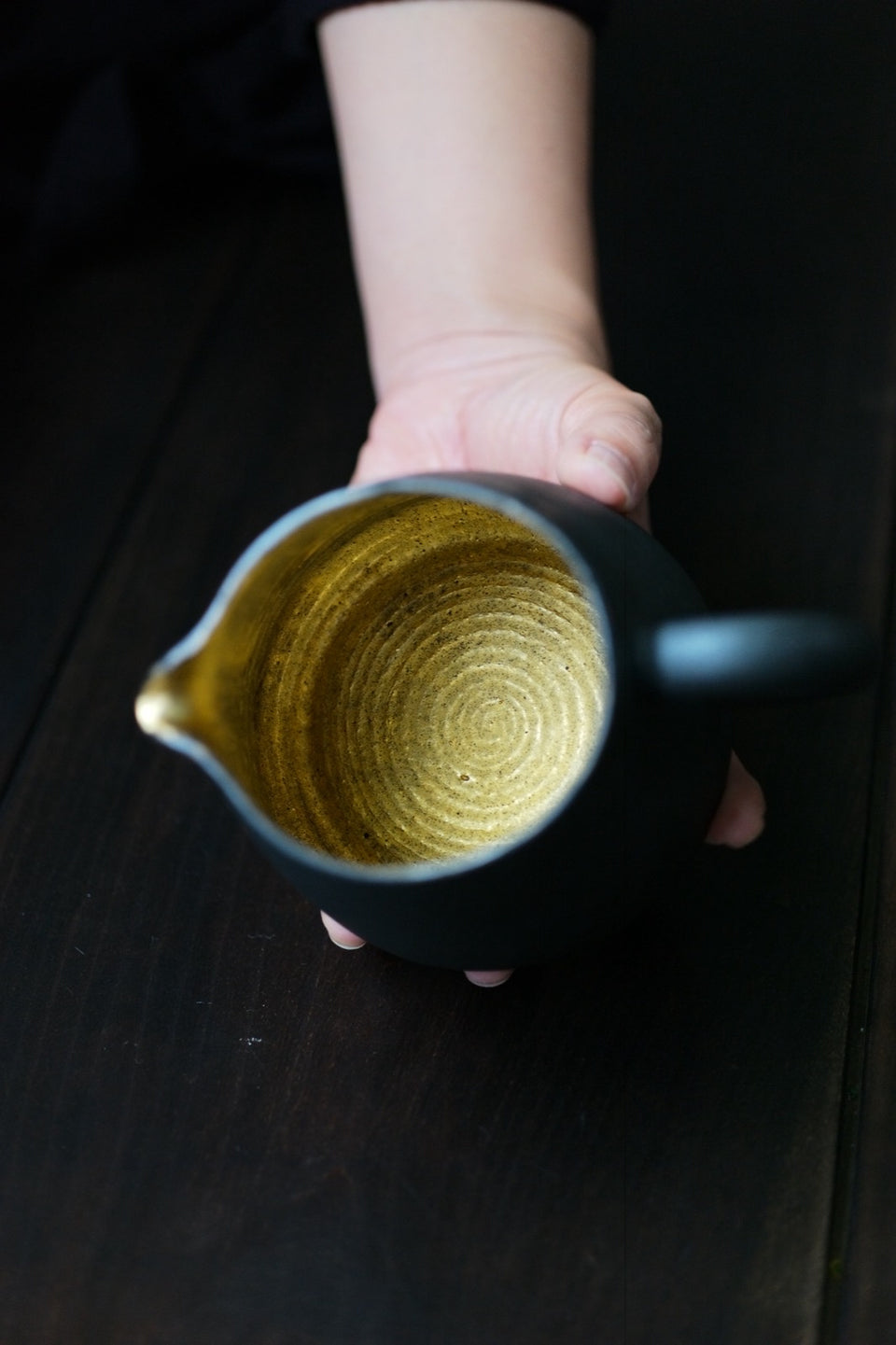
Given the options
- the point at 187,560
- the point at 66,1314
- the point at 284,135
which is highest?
the point at 284,135

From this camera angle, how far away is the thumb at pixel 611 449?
464 millimetres

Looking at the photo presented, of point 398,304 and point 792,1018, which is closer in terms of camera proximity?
point 792,1018

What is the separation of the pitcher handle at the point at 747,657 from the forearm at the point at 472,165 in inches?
10.0

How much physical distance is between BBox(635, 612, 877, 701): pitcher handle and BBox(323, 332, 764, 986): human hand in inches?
3.9

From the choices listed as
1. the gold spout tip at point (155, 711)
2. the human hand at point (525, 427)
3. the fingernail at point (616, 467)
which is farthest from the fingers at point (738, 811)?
the gold spout tip at point (155, 711)

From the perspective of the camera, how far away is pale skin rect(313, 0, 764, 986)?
0.60m

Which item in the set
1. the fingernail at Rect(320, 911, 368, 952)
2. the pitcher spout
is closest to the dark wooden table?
the fingernail at Rect(320, 911, 368, 952)

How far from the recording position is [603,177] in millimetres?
759

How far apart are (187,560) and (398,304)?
15cm

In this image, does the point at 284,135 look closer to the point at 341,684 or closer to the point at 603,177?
the point at 603,177

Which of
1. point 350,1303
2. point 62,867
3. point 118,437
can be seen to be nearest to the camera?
point 350,1303

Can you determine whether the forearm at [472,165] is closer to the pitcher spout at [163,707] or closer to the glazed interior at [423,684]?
the glazed interior at [423,684]

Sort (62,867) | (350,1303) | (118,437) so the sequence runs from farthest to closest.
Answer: (118,437) < (62,867) < (350,1303)

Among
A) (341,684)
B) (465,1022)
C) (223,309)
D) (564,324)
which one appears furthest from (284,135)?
(465,1022)
